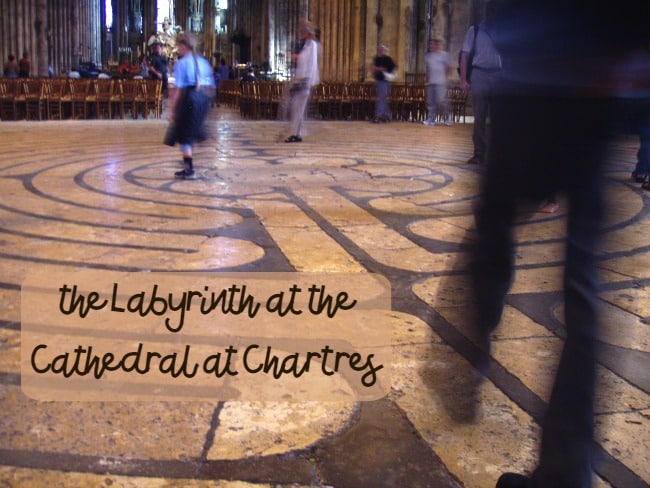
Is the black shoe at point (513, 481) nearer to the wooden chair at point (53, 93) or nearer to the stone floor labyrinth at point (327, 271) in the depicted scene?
the stone floor labyrinth at point (327, 271)

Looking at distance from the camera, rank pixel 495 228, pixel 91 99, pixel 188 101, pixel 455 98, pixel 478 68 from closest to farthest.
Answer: pixel 495 228, pixel 188 101, pixel 478 68, pixel 91 99, pixel 455 98

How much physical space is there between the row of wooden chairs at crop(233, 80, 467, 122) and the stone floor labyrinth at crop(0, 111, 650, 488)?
347 inches

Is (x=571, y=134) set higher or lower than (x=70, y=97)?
lower

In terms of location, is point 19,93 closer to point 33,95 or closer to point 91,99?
point 33,95

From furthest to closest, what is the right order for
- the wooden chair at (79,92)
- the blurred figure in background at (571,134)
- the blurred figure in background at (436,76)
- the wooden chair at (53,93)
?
the wooden chair at (79,92) < the blurred figure in background at (436,76) < the wooden chair at (53,93) < the blurred figure in background at (571,134)

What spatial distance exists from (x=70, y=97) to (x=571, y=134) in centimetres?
1476

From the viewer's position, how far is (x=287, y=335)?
2.81 m

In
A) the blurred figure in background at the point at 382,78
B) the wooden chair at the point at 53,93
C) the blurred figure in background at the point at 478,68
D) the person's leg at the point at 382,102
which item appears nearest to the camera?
the blurred figure in background at the point at 478,68

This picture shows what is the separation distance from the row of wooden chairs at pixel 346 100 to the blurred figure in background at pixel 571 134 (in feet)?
50.6

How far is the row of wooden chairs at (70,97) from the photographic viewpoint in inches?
572

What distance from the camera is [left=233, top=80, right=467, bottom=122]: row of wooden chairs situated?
55.9 ft

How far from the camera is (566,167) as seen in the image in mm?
1688

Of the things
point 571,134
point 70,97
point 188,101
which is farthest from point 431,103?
point 571,134

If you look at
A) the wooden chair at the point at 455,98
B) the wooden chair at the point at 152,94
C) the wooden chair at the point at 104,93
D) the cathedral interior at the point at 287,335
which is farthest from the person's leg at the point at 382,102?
the cathedral interior at the point at 287,335
